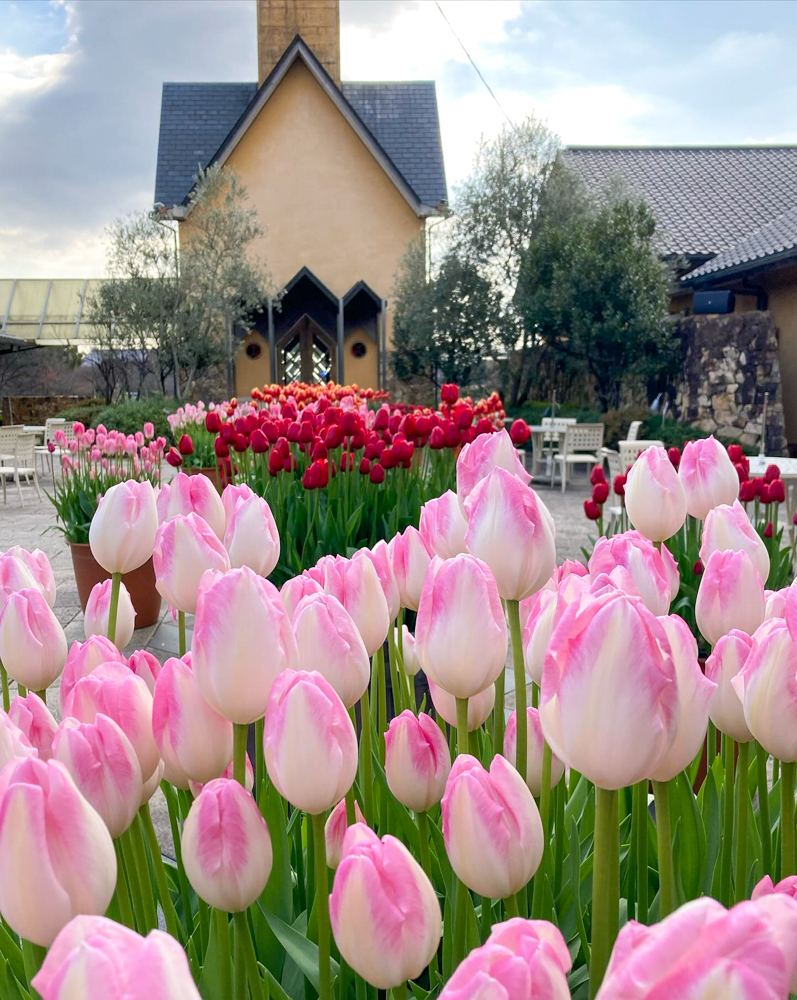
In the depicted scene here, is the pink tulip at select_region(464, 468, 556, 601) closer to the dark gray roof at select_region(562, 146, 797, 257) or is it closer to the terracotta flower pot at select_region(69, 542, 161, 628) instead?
the terracotta flower pot at select_region(69, 542, 161, 628)

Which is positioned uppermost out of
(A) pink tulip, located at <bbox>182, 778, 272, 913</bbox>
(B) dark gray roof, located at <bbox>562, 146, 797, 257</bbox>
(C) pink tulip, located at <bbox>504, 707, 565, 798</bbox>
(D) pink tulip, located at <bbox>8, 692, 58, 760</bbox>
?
(B) dark gray roof, located at <bbox>562, 146, 797, 257</bbox>

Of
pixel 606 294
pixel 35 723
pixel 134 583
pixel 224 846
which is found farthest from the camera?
pixel 606 294

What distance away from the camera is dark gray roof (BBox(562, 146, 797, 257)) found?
63.9ft

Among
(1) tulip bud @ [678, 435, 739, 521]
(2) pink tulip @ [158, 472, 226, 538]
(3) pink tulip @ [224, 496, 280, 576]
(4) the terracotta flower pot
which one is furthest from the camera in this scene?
(4) the terracotta flower pot

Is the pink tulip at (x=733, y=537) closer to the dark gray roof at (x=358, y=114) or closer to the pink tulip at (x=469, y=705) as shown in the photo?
the pink tulip at (x=469, y=705)

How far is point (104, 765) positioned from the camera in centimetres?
54

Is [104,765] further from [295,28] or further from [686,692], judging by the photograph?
[295,28]

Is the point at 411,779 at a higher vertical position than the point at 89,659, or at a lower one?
lower

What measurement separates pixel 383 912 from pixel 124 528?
0.67m

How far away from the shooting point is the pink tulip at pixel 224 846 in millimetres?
527

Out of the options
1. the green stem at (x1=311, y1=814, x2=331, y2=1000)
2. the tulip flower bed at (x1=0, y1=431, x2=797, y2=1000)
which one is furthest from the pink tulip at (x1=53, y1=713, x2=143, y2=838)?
the green stem at (x1=311, y1=814, x2=331, y2=1000)

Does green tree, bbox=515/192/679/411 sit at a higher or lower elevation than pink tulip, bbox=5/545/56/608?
higher

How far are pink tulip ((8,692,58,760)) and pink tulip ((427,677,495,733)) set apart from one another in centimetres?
32

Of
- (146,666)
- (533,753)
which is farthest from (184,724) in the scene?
(533,753)
